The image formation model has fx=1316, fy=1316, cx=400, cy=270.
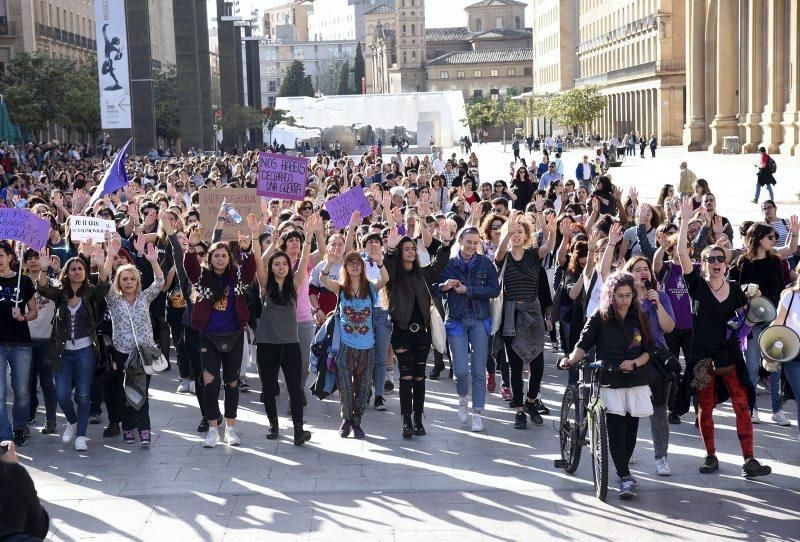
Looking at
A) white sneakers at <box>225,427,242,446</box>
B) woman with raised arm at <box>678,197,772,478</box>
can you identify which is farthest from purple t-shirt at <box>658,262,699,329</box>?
white sneakers at <box>225,427,242,446</box>

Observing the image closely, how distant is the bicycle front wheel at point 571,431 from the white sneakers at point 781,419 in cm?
231

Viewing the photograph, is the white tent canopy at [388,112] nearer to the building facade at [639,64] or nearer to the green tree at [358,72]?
the building facade at [639,64]

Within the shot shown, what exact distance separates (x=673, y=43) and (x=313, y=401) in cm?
7514

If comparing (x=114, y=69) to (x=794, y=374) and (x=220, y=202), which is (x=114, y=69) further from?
(x=794, y=374)

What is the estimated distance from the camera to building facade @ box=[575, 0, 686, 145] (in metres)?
82.6

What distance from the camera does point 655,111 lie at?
8556 centimetres

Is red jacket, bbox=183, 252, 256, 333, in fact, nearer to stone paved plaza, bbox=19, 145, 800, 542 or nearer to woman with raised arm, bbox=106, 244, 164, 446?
woman with raised arm, bbox=106, 244, 164, 446

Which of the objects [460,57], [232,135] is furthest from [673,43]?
[460,57]

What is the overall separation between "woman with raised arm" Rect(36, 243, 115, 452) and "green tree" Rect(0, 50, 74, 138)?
4115 centimetres

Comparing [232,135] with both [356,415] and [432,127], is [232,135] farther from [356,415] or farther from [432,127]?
[356,415]

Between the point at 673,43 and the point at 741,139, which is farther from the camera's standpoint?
the point at 673,43

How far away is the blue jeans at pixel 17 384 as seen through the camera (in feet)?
33.3

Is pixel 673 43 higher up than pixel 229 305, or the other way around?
pixel 673 43

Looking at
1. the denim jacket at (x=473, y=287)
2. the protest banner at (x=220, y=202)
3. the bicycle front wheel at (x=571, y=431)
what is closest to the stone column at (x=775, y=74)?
the protest banner at (x=220, y=202)
